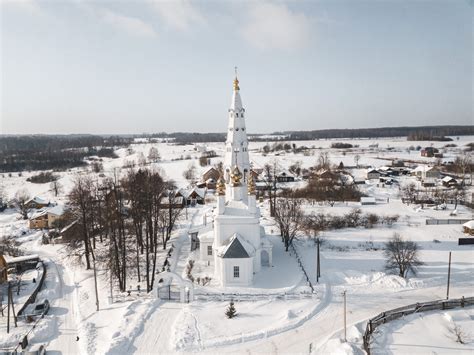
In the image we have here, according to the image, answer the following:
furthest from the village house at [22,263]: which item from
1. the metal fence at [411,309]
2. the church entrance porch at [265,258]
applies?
the metal fence at [411,309]

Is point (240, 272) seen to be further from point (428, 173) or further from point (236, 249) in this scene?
point (428, 173)

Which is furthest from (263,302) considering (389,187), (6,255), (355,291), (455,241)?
(389,187)

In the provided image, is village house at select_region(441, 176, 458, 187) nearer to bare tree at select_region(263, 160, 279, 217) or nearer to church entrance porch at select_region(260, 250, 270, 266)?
bare tree at select_region(263, 160, 279, 217)

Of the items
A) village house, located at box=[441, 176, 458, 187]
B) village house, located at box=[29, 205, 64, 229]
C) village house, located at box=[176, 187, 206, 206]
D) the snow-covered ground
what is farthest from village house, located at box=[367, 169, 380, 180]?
village house, located at box=[29, 205, 64, 229]

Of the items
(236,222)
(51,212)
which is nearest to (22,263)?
(51,212)

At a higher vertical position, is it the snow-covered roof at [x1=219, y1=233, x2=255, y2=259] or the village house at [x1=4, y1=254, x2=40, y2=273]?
the snow-covered roof at [x1=219, y1=233, x2=255, y2=259]

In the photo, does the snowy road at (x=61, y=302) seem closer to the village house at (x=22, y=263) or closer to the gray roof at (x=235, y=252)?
the village house at (x=22, y=263)

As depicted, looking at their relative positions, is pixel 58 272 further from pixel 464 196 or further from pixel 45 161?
pixel 45 161
